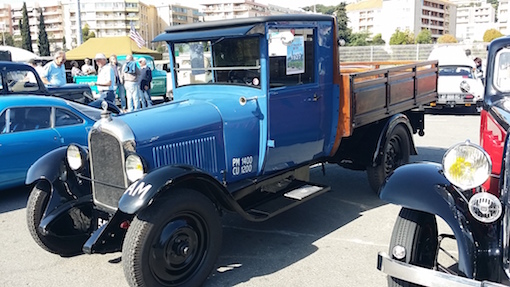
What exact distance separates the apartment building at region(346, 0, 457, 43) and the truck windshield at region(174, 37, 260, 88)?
342 feet

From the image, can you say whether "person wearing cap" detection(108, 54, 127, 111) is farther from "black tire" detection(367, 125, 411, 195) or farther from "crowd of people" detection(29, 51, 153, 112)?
"black tire" detection(367, 125, 411, 195)

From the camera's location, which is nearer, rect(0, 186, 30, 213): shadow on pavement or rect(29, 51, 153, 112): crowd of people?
rect(0, 186, 30, 213): shadow on pavement

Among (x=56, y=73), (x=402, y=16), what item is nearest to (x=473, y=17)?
(x=402, y=16)

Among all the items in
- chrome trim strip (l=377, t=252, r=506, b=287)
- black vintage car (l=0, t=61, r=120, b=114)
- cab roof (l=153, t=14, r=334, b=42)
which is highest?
cab roof (l=153, t=14, r=334, b=42)

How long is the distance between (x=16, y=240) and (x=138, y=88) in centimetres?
705

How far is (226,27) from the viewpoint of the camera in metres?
4.43

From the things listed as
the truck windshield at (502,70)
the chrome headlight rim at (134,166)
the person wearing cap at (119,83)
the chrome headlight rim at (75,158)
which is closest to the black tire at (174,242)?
the chrome headlight rim at (134,166)

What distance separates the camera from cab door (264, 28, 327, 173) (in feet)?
14.6

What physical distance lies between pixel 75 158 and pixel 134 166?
932 mm

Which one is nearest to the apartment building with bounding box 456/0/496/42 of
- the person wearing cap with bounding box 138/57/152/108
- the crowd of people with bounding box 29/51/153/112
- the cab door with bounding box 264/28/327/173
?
the person wearing cap with bounding box 138/57/152/108

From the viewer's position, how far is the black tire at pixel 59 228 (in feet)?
13.6

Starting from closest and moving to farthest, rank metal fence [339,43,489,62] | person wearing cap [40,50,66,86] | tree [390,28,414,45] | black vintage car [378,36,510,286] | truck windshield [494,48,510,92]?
black vintage car [378,36,510,286] → truck windshield [494,48,510,92] → person wearing cap [40,50,66,86] → metal fence [339,43,489,62] → tree [390,28,414,45]

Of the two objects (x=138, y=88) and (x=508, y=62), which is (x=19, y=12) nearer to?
(x=138, y=88)

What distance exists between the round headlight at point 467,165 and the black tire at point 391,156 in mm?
2963
